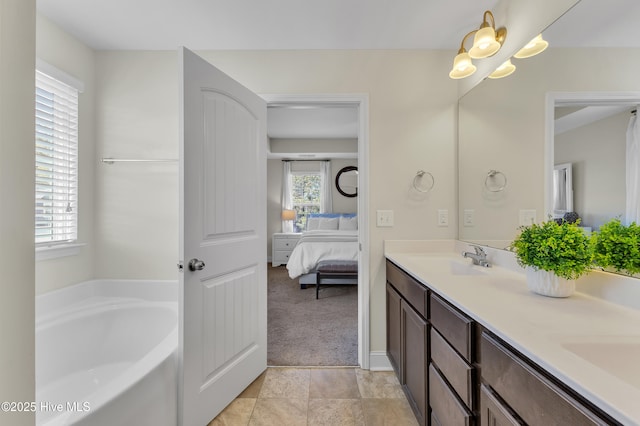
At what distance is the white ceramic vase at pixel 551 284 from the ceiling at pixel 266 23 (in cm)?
111

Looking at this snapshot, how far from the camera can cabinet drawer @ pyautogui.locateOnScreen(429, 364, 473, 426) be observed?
1.01m

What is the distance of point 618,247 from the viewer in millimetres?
990

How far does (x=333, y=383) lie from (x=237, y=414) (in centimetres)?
64

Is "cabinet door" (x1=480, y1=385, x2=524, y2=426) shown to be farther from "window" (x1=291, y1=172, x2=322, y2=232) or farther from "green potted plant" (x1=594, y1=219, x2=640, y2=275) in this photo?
"window" (x1=291, y1=172, x2=322, y2=232)

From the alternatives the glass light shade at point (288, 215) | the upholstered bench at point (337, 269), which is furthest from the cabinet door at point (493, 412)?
the glass light shade at point (288, 215)

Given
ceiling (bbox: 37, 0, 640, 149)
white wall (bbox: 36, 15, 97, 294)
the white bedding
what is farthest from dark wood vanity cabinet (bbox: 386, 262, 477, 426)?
white wall (bbox: 36, 15, 97, 294)

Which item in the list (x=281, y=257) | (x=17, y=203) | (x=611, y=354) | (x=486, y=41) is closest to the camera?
(x=17, y=203)

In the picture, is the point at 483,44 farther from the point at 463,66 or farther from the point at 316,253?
the point at 316,253

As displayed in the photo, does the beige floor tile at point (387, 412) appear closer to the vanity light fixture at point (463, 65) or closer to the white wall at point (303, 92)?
the white wall at point (303, 92)

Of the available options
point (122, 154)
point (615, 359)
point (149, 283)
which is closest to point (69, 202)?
point (122, 154)

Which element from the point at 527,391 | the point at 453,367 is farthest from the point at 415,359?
the point at 527,391

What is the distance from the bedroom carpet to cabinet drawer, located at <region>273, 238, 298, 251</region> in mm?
1676

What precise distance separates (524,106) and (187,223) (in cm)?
186

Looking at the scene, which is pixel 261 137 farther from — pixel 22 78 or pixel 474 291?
pixel 474 291
